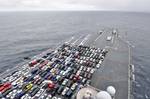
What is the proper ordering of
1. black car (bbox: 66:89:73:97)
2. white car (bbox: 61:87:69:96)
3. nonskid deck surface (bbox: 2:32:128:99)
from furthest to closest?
nonskid deck surface (bbox: 2:32:128:99), white car (bbox: 61:87:69:96), black car (bbox: 66:89:73:97)

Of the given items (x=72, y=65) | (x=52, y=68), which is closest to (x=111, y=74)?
(x=72, y=65)

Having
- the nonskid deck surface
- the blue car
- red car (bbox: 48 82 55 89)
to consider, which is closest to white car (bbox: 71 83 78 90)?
the nonskid deck surface

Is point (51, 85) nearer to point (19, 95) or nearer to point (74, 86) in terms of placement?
point (74, 86)

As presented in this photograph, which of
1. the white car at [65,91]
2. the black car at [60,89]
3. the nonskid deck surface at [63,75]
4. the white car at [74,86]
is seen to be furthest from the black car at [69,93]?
the black car at [60,89]

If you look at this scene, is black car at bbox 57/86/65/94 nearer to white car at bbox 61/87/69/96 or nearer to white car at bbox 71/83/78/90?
white car at bbox 61/87/69/96

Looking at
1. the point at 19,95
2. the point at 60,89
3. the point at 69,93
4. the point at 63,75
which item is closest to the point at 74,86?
the point at 69,93

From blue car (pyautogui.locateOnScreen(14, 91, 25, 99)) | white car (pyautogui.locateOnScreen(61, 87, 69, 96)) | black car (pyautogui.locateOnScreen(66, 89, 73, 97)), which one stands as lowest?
blue car (pyautogui.locateOnScreen(14, 91, 25, 99))

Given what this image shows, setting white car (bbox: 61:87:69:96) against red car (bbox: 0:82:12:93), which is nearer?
white car (bbox: 61:87:69:96)

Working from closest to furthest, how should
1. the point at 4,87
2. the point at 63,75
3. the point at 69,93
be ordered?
the point at 69,93
the point at 4,87
the point at 63,75

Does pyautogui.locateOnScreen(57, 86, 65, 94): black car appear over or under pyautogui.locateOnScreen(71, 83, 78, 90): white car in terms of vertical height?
over

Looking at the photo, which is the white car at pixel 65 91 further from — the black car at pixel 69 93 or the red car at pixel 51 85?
the red car at pixel 51 85

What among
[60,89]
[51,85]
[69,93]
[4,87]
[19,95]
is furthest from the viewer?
[51,85]
